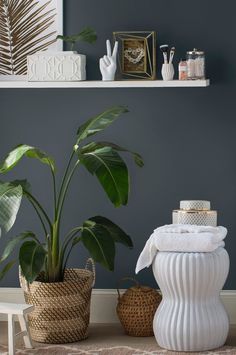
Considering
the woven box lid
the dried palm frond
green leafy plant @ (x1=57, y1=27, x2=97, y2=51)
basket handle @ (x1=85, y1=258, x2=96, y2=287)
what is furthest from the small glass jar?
basket handle @ (x1=85, y1=258, x2=96, y2=287)

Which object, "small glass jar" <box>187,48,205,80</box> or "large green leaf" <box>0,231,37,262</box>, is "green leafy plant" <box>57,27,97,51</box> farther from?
"large green leaf" <box>0,231,37,262</box>

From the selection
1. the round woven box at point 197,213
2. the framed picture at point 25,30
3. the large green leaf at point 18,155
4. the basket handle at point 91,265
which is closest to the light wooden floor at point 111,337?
the basket handle at point 91,265

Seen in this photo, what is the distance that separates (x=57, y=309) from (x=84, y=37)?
4.83 ft

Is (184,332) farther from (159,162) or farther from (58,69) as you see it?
(58,69)

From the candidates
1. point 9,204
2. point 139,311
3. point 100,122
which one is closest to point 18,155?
point 9,204

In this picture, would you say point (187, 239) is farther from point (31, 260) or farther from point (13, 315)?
point (13, 315)

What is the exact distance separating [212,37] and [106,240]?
1.32m

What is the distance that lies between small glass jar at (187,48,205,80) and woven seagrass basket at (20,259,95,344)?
126 centimetres

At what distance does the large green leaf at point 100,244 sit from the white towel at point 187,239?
0.70 feet

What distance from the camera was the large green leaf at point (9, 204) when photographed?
14.0ft

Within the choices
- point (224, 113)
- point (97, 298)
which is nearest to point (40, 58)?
point (224, 113)

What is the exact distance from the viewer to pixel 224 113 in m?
5.05

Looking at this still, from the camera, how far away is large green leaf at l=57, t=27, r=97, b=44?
485 centimetres

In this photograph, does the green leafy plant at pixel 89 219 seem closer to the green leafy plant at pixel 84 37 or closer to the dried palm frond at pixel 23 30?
the green leafy plant at pixel 84 37
